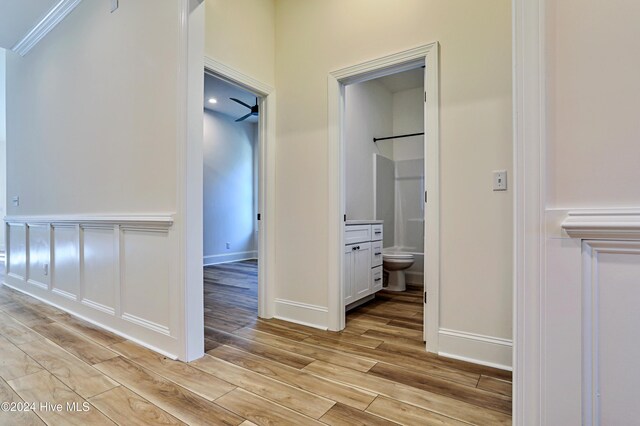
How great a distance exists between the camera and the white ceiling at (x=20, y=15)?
2.85 meters

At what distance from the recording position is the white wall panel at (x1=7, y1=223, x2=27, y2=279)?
3.52 m

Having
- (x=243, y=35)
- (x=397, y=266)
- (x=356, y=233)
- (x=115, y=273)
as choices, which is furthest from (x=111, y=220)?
(x=397, y=266)

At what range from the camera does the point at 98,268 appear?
8.04 ft

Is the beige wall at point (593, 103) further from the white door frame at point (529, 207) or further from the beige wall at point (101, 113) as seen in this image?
the beige wall at point (101, 113)

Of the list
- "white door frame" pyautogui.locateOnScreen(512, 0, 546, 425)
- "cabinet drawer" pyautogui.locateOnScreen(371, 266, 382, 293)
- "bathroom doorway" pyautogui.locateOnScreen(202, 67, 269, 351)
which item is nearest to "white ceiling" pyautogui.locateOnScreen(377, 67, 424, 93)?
"bathroom doorway" pyautogui.locateOnScreen(202, 67, 269, 351)

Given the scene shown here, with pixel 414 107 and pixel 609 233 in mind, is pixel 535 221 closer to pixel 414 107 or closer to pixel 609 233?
pixel 609 233

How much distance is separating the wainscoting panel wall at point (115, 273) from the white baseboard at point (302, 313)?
97cm

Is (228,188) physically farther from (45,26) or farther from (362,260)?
(362,260)

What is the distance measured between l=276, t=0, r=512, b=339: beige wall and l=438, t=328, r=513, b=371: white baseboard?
4 centimetres

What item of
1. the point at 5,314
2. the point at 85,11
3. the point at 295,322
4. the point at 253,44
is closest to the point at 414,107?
the point at 253,44

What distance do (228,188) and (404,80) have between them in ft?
12.1

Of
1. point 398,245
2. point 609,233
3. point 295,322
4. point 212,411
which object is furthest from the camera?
point 398,245

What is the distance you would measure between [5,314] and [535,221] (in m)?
4.03

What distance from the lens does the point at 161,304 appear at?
1.99 meters
